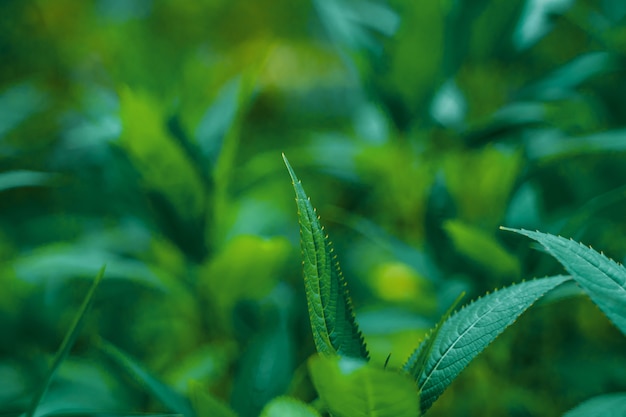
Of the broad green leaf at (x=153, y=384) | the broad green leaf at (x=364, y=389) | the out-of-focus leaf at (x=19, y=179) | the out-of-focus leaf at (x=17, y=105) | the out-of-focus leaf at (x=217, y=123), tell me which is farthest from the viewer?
the out-of-focus leaf at (x=17, y=105)

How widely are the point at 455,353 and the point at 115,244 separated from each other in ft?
2.64

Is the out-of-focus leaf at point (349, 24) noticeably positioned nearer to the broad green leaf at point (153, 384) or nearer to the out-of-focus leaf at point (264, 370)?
the out-of-focus leaf at point (264, 370)

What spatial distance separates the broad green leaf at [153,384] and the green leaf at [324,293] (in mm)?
183

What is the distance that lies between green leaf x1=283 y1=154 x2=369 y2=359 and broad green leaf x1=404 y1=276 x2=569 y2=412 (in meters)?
0.05

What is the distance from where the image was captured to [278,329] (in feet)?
2.66

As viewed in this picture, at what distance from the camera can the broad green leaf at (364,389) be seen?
385 millimetres

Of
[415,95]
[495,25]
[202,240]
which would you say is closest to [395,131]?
[415,95]

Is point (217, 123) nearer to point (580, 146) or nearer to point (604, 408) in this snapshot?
point (580, 146)

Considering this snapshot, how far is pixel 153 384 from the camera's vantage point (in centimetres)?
56

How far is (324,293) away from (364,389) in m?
0.09

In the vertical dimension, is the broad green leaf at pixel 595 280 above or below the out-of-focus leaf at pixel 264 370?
above

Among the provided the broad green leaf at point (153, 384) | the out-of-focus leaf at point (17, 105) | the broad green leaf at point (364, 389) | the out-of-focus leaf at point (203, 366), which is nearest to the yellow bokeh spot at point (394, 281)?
the out-of-focus leaf at point (203, 366)

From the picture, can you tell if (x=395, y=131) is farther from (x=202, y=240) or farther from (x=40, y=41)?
(x=40, y=41)

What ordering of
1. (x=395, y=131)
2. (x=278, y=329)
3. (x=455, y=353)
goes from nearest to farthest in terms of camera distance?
(x=455, y=353) < (x=278, y=329) < (x=395, y=131)
